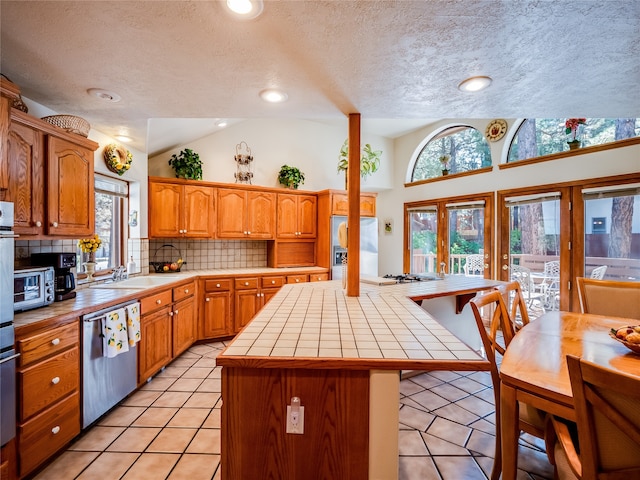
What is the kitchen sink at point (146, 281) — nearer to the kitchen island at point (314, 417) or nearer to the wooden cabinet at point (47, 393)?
the wooden cabinet at point (47, 393)

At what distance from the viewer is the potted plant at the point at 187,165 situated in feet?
12.8

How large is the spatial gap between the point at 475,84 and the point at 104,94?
2.42 meters

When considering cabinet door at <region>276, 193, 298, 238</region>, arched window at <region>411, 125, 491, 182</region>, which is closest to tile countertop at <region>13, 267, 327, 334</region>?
cabinet door at <region>276, 193, 298, 238</region>

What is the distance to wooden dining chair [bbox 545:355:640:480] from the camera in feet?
2.71

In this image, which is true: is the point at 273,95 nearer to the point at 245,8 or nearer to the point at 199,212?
the point at 245,8

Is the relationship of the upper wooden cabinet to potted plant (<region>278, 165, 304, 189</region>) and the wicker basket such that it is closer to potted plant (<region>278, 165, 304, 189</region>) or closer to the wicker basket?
potted plant (<region>278, 165, 304, 189</region>)

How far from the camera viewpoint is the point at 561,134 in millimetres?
3727

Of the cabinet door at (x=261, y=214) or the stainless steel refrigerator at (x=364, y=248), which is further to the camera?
the stainless steel refrigerator at (x=364, y=248)

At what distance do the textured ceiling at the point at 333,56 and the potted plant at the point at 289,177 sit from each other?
7.86 ft

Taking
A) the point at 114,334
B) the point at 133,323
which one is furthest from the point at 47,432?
the point at 133,323

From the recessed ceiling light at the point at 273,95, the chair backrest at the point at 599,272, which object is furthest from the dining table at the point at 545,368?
the chair backrest at the point at 599,272

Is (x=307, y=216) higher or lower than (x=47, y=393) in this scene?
higher

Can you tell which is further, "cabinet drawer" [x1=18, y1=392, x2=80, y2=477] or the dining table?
"cabinet drawer" [x1=18, y1=392, x2=80, y2=477]

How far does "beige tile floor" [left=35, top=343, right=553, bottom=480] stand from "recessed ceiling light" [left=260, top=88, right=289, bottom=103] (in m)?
2.25
